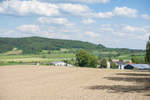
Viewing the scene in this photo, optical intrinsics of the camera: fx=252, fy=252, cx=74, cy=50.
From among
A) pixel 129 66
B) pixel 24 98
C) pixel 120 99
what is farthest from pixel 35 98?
pixel 129 66

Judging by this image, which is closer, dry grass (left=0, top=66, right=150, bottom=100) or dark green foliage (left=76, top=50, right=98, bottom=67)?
dry grass (left=0, top=66, right=150, bottom=100)

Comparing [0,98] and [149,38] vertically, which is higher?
[149,38]

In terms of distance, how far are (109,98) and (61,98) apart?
3506 millimetres

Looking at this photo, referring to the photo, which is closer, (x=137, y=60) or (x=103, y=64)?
(x=103, y=64)

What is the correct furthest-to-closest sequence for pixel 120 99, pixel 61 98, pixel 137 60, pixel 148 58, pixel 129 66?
pixel 137 60
pixel 129 66
pixel 148 58
pixel 61 98
pixel 120 99

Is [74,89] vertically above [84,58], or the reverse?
[84,58]

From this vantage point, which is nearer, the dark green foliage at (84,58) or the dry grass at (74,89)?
the dry grass at (74,89)

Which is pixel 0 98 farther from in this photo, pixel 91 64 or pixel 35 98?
pixel 91 64

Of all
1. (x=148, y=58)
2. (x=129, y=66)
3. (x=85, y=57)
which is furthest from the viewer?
(x=85, y=57)

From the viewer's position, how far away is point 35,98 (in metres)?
18.8

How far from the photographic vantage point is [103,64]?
127312 millimetres

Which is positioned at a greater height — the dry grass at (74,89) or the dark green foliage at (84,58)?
the dark green foliage at (84,58)

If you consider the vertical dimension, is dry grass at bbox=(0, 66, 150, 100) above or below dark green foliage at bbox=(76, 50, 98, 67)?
below

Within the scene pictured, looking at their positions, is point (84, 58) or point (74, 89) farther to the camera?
Answer: point (84, 58)
